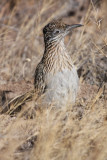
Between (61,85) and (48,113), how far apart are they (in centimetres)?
58

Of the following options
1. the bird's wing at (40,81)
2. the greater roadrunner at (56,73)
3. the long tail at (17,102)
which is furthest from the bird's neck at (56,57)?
the long tail at (17,102)

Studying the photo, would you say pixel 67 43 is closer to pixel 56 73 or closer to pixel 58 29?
pixel 58 29

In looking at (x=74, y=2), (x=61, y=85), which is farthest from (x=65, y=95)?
(x=74, y=2)

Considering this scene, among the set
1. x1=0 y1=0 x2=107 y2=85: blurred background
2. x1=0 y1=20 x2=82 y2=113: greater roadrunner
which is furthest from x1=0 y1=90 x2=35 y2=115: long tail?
x1=0 y1=0 x2=107 y2=85: blurred background

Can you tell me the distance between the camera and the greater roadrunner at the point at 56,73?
19.4 feet

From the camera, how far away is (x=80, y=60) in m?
8.05

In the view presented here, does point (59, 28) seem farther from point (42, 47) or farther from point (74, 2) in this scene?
point (74, 2)

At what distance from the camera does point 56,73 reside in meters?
5.94

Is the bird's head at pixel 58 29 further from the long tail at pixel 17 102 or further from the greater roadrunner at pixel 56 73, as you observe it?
the long tail at pixel 17 102

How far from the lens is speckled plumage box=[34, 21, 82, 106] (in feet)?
19.4

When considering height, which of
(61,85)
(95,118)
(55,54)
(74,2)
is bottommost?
(95,118)

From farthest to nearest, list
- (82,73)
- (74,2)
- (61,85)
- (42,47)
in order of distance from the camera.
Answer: (74,2) → (42,47) → (82,73) → (61,85)

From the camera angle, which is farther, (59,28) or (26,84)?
(26,84)

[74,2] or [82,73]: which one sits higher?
[74,2]
